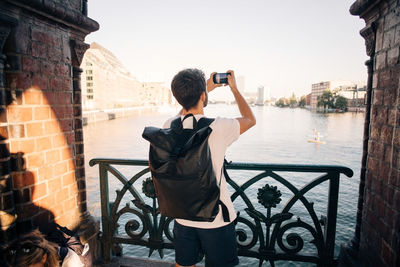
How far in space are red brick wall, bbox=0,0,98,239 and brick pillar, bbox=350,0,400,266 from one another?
2583 millimetres

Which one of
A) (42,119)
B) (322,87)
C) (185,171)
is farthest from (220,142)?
(322,87)

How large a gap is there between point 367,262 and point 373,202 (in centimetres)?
54

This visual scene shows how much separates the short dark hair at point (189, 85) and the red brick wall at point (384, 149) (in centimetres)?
137

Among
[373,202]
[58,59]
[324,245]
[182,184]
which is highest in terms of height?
[58,59]

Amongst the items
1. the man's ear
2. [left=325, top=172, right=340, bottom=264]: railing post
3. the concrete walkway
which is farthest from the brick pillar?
the man's ear

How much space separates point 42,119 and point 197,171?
143cm

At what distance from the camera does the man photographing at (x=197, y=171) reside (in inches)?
55.3

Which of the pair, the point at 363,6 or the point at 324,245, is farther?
the point at 324,245

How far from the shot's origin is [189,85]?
152 centimetres

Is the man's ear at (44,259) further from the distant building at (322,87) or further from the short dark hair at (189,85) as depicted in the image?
the distant building at (322,87)

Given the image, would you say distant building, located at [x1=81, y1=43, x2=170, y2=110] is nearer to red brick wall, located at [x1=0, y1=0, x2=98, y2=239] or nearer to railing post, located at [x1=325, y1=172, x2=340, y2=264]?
red brick wall, located at [x1=0, y1=0, x2=98, y2=239]

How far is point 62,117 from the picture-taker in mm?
2230

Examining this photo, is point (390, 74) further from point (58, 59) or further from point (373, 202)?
point (58, 59)

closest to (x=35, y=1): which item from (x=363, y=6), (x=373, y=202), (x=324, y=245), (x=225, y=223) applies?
(x=225, y=223)
